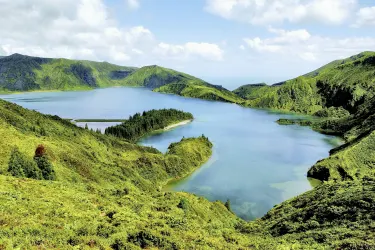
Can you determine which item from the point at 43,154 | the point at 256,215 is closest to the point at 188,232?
the point at 43,154

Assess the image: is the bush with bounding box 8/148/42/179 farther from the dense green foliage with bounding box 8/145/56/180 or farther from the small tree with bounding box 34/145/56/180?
the small tree with bounding box 34/145/56/180

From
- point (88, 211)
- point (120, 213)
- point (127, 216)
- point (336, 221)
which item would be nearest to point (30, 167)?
point (88, 211)

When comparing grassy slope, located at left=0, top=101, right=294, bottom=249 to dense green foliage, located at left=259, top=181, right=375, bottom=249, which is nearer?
grassy slope, located at left=0, top=101, right=294, bottom=249

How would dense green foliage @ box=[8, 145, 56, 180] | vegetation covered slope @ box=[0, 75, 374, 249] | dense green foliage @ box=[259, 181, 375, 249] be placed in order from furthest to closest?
dense green foliage @ box=[8, 145, 56, 180]
dense green foliage @ box=[259, 181, 375, 249]
vegetation covered slope @ box=[0, 75, 374, 249]

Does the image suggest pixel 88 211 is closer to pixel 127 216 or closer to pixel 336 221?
pixel 127 216

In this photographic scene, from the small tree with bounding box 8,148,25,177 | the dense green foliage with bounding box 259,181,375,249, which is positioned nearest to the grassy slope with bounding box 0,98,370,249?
the dense green foliage with bounding box 259,181,375,249

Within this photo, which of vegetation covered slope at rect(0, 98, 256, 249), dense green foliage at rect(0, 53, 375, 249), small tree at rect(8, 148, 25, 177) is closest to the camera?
vegetation covered slope at rect(0, 98, 256, 249)

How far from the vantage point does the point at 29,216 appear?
36875 mm

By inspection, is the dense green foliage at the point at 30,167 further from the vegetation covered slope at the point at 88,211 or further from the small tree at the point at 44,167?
the vegetation covered slope at the point at 88,211

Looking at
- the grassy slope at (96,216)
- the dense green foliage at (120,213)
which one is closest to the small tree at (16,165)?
the dense green foliage at (120,213)

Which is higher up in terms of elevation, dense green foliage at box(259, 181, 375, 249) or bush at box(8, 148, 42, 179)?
bush at box(8, 148, 42, 179)

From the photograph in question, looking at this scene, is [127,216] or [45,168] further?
[45,168]

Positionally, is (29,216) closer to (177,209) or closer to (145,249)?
(145,249)

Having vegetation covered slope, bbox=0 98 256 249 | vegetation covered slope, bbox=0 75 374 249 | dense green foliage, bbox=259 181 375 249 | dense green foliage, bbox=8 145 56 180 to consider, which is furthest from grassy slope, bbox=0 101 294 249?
dense green foliage, bbox=259 181 375 249
